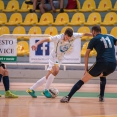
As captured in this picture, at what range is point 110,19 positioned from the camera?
13156 millimetres

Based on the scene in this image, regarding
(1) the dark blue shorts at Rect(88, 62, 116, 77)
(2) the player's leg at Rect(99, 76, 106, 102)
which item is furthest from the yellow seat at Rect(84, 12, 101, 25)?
(1) the dark blue shorts at Rect(88, 62, 116, 77)

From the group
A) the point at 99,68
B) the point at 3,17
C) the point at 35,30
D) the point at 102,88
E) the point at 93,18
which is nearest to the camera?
the point at 99,68

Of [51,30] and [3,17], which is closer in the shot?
[51,30]

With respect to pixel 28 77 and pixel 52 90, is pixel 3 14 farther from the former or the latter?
pixel 52 90

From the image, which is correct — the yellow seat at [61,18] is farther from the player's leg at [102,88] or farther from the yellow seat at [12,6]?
the player's leg at [102,88]

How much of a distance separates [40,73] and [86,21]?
3.76 meters

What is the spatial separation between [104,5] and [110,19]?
3.14ft

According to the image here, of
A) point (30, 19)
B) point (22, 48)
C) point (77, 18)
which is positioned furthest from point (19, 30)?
point (77, 18)

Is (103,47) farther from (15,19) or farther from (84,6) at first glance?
(15,19)

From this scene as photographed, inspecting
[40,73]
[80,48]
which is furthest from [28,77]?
[80,48]

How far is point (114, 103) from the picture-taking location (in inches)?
278

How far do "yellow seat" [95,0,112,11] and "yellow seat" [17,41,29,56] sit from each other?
360 cm

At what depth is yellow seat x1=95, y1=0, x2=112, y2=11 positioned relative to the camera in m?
13.7

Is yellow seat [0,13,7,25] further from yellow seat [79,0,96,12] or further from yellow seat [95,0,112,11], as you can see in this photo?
yellow seat [95,0,112,11]
